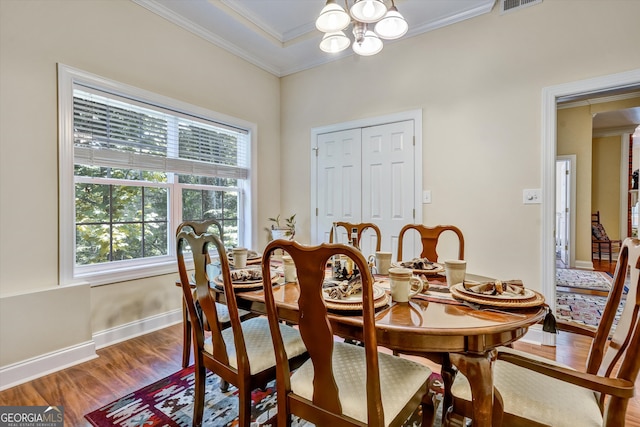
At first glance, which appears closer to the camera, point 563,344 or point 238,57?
point 563,344

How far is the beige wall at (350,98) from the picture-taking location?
206 centimetres

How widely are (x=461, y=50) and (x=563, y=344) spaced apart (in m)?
2.70

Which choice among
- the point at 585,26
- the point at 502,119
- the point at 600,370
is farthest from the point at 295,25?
the point at 600,370

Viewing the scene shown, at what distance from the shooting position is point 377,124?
336 centimetres

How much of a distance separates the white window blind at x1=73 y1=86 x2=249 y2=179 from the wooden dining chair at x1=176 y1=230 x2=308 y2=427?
5.28 feet

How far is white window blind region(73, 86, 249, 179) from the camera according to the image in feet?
7.93

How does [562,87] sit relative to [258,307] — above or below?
above

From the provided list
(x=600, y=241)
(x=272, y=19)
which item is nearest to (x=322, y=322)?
(x=272, y=19)

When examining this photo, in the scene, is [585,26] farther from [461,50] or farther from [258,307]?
[258,307]

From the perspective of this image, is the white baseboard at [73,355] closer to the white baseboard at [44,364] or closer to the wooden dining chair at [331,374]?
the white baseboard at [44,364]

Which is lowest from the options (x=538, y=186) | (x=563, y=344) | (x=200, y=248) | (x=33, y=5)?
(x=563, y=344)

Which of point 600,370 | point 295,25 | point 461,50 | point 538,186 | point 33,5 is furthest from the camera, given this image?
point 295,25

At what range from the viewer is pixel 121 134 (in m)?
2.62

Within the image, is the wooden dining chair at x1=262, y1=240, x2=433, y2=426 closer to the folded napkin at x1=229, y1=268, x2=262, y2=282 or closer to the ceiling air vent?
the folded napkin at x1=229, y1=268, x2=262, y2=282
